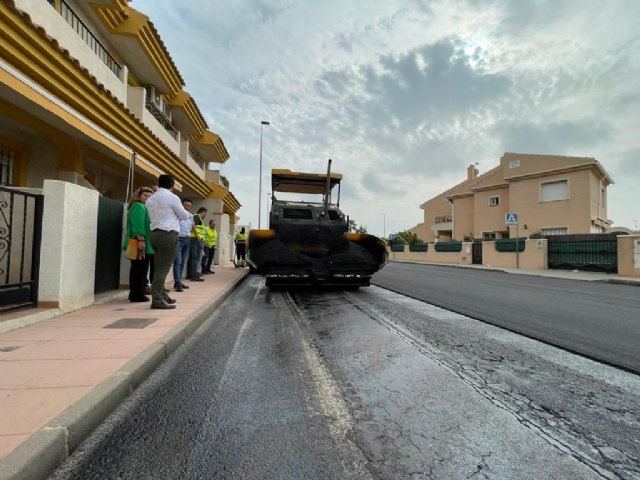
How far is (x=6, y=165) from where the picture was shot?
7.57 m

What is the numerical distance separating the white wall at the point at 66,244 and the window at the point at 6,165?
139 inches

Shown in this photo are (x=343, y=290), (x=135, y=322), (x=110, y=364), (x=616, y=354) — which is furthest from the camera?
(x=343, y=290)

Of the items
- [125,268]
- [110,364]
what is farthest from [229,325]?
[125,268]

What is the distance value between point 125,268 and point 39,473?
19.1ft

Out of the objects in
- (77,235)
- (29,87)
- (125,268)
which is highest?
(29,87)

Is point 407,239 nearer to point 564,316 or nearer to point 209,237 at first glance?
point 209,237

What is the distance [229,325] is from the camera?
536 cm

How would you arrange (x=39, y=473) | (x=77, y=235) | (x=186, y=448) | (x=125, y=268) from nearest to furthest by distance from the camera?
(x=39, y=473) < (x=186, y=448) < (x=77, y=235) < (x=125, y=268)

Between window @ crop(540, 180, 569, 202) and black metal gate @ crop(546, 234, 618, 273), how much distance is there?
10597 mm

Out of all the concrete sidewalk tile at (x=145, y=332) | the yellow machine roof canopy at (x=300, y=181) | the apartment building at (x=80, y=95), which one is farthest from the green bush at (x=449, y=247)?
the concrete sidewalk tile at (x=145, y=332)

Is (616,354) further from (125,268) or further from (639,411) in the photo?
(125,268)

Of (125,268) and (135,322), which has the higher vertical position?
(125,268)

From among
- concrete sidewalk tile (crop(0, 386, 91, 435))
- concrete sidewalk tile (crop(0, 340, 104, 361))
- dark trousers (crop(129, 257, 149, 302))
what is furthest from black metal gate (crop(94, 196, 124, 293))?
concrete sidewalk tile (crop(0, 386, 91, 435))

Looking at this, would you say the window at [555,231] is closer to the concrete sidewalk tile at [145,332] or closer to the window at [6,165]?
the concrete sidewalk tile at [145,332]
